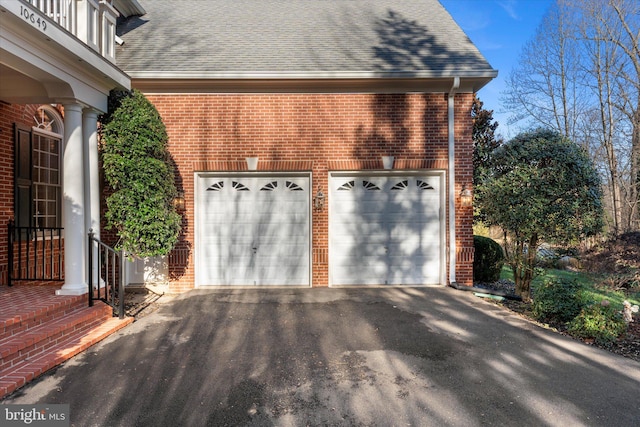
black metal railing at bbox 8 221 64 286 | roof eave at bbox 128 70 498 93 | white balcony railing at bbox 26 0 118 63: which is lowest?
black metal railing at bbox 8 221 64 286

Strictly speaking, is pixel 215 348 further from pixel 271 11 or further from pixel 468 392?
pixel 271 11

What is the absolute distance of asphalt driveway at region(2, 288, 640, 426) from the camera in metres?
2.85

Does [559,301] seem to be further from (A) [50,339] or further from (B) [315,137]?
(A) [50,339]

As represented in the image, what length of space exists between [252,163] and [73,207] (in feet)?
10.1

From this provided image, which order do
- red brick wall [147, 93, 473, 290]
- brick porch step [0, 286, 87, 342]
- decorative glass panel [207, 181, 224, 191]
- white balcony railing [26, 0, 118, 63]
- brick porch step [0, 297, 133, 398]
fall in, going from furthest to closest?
decorative glass panel [207, 181, 224, 191], red brick wall [147, 93, 473, 290], white balcony railing [26, 0, 118, 63], brick porch step [0, 286, 87, 342], brick porch step [0, 297, 133, 398]

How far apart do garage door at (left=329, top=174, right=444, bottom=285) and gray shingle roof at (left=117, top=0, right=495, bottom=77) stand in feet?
7.25

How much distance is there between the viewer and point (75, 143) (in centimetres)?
483

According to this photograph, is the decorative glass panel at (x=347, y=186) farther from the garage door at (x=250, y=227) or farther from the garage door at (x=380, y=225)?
the garage door at (x=250, y=227)

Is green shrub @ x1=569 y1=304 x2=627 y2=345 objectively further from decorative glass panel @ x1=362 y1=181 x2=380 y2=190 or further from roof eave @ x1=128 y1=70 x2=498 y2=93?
roof eave @ x1=128 y1=70 x2=498 y2=93

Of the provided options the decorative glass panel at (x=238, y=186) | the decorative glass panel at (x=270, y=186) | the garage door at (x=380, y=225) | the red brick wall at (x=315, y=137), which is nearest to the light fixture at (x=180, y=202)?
the red brick wall at (x=315, y=137)

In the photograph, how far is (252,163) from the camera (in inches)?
265

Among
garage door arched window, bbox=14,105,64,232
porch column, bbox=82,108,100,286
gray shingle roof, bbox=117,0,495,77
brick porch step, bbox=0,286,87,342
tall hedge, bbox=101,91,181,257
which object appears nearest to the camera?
brick porch step, bbox=0,286,87,342

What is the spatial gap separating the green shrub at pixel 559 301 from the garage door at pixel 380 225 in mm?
2056

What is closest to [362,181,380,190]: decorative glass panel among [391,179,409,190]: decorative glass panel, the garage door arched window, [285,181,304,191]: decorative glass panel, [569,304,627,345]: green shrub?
[391,179,409,190]: decorative glass panel
